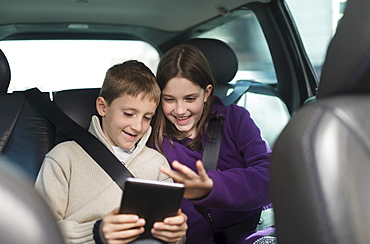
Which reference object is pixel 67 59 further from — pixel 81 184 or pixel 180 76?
pixel 81 184

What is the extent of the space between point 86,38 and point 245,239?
2609 mm

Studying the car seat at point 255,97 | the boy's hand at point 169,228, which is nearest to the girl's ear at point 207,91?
the car seat at point 255,97

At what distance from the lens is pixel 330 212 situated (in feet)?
3.78

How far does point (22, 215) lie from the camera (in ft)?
2.90

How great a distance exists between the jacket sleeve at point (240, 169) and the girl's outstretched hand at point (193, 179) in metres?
0.03

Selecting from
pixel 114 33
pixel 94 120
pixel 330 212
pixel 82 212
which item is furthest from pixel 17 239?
pixel 114 33

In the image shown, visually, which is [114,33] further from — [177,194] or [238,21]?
[177,194]

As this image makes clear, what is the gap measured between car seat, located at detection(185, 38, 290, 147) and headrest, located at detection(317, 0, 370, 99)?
165 centimetres

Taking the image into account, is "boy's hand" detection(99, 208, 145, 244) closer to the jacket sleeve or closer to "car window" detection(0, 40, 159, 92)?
the jacket sleeve

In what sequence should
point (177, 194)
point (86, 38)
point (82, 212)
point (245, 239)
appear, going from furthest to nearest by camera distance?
point (86, 38)
point (245, 239)
point (82, 212)
point (177, 194)

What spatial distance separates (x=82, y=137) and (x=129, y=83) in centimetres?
28

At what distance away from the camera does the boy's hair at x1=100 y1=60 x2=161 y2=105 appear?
6.57 ft

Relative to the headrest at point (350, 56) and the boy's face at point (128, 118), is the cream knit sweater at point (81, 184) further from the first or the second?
the headrest at point (350, 56)

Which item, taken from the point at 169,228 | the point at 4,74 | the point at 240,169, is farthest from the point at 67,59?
the point at 169,228
